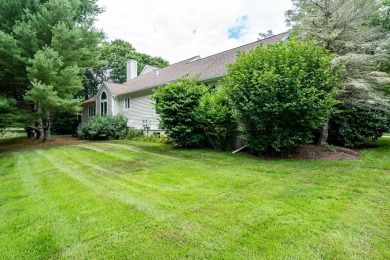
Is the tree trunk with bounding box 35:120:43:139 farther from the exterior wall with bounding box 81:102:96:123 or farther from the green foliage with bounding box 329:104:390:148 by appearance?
the green foliage with bounding box 329:104:390:148

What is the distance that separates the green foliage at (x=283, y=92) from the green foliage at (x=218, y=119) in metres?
0.93

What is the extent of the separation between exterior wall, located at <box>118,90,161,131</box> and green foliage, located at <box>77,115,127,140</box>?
0.80 meters

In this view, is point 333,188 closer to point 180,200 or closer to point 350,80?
point 180,200

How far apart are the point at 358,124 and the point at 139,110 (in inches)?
510

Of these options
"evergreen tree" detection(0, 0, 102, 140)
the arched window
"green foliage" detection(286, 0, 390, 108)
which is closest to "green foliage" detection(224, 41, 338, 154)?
"green foliage" detection(286, 0, 390, 108)

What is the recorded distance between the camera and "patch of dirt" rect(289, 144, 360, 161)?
6.80 metres

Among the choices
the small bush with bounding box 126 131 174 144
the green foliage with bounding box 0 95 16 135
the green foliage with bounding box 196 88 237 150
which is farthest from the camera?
the small bush with bounding box 126 131 174 144

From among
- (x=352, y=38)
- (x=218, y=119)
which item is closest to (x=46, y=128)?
(x=218, y=119)

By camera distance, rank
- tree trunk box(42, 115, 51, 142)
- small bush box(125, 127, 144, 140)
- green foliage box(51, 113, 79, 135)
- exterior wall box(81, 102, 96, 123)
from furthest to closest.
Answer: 1. green foliage box(51, 113, 79, 135)
2. exterior wall box(81, 102, 96, 123)
3. small bush box(125, 127, 144, 140)
4. tree trunk box(42, 115, 51, 142)

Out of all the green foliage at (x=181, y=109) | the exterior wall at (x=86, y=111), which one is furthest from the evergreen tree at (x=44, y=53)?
the exterior wall at (x=86, y=111)

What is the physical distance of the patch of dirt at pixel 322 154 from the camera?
6797mm

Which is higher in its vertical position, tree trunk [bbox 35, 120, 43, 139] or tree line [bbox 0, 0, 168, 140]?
tree line [bbox 0, 0, 168, 140]

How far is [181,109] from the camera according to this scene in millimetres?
9180

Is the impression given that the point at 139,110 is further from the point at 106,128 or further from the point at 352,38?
the point at 352,38
